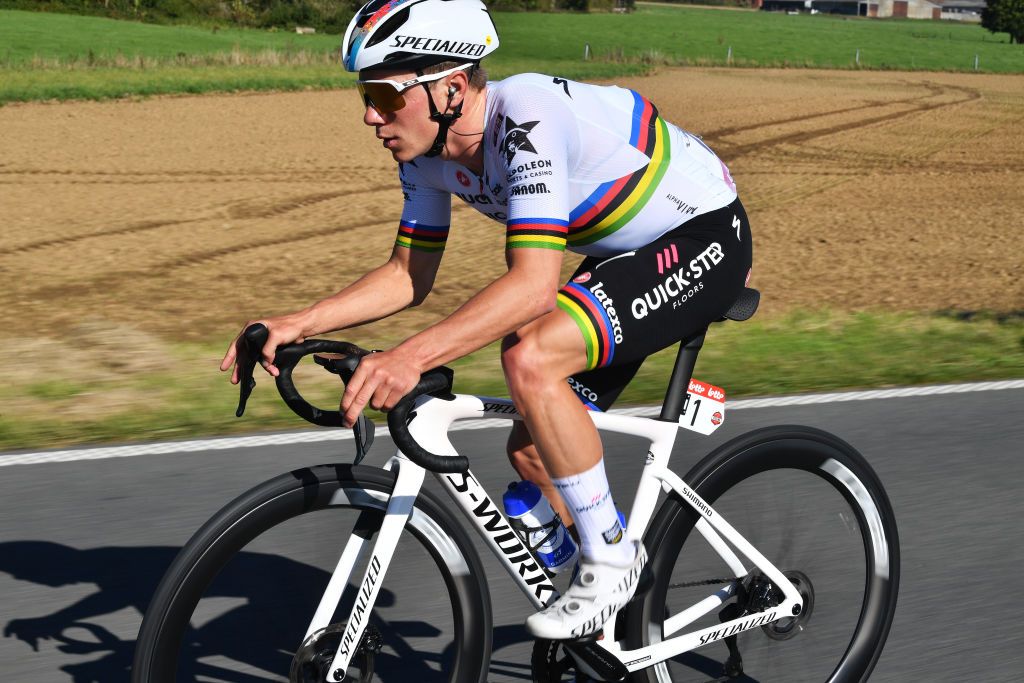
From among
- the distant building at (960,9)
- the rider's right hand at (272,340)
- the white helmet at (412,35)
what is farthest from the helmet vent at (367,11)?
the distant building at (960,9)

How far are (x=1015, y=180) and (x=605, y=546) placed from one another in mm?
16753

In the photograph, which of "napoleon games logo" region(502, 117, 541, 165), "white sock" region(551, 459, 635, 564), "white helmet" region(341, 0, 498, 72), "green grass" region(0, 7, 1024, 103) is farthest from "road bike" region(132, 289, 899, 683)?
"green grass" region(0, 7, 1024, 103)

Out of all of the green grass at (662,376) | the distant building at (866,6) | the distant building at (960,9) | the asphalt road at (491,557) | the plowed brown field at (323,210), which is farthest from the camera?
the distant building at (960,9)

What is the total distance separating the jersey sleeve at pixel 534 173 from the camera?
277cm

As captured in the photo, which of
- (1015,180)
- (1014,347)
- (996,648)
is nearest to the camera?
(996,648)

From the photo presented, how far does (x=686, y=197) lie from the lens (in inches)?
128

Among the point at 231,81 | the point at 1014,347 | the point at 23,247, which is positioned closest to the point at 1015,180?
the point at 1014,347

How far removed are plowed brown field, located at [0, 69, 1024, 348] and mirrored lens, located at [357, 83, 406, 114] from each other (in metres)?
5.64

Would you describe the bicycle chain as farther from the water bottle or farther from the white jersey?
the white jersey

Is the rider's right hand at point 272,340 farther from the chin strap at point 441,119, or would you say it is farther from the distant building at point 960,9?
the distant building at point 960,9

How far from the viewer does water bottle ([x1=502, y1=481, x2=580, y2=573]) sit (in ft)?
10.0

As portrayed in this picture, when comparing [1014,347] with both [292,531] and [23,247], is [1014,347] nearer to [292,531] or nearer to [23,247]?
[292,531]

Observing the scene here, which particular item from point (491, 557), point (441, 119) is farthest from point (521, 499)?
point (491, 557)

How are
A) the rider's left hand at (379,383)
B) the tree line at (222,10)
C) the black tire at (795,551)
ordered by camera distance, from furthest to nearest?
the tree line at (222,10) → the black tire at (795,551) → the rider's left hand at (379,383)
